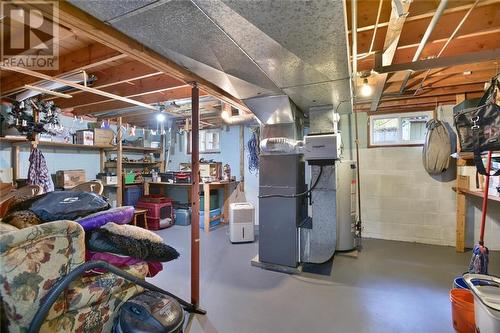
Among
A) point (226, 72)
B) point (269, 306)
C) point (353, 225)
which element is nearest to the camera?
point (226, 72)

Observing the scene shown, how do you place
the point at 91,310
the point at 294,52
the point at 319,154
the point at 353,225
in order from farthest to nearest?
the point at 353,225, the point at 319,154, the point at 294,52, the point at 91,310

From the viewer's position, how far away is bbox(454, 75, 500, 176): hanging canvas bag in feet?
5.81

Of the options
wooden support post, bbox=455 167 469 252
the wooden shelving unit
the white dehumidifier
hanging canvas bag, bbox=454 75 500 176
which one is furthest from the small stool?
wooden support post, bbox=455 167 469 252

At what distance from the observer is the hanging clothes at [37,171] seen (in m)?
3.37

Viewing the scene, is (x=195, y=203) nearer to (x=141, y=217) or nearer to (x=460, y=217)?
(x=141, y=217)

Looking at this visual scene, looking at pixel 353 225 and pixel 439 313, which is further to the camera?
pixel 353 225

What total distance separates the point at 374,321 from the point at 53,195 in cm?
248

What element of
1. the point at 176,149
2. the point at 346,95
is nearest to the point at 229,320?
the point at 346,95

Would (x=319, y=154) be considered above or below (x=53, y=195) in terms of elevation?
above

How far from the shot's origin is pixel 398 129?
410 cm

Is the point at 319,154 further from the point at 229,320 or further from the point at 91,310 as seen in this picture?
the point at 91,310

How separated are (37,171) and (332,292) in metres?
4.19

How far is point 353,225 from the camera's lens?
11.6 ft

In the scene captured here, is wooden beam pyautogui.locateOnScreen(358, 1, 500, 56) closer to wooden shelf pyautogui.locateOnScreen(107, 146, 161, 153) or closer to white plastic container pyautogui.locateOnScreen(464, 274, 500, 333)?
white plastic container pyautogui.locateOnScreen(464, 274, 500, 333)
